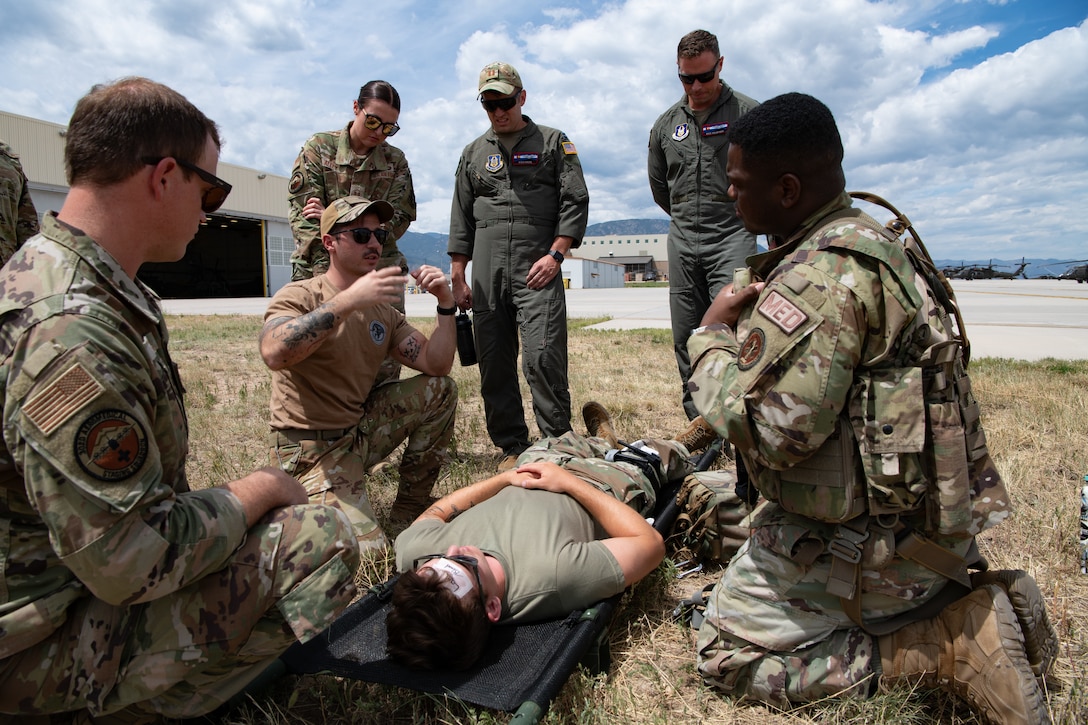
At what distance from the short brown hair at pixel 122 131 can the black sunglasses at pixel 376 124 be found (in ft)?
8.98

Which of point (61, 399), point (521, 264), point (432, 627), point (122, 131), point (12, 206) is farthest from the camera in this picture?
point (521, 264)

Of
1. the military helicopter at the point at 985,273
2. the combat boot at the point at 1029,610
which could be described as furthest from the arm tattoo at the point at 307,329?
the military helicopter at the point at 985,273

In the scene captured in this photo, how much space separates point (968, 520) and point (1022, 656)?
38 centimetres

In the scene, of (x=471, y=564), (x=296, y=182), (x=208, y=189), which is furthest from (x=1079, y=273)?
(x=208, y=189)

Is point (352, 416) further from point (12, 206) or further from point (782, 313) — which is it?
point (782, 313)

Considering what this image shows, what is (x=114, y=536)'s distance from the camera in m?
1.62

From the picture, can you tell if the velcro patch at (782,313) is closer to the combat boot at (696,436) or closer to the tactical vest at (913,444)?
Answer: the tactical vest at (913,444)

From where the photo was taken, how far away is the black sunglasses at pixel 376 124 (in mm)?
4508

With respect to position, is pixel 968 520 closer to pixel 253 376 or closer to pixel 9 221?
pixel 9 221

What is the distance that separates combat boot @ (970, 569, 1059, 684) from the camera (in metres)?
2.05

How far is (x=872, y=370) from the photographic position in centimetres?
207

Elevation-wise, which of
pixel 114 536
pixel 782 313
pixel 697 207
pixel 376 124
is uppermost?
pixel 376 124

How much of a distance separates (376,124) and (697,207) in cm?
226

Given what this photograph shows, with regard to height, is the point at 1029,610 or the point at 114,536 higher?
the point at 114,536
